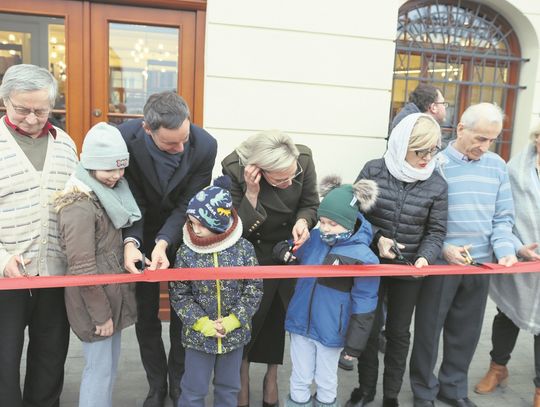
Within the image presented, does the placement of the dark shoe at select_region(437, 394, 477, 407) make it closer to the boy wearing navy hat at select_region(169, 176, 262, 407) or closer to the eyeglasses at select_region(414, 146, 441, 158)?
the boy wearing navy hat at select_region(169, 176, 262, 407)

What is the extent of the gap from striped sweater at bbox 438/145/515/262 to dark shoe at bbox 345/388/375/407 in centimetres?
113

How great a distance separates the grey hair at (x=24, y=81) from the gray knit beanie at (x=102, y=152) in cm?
28

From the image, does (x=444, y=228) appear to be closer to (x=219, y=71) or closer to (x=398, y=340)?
(x=398, y=340)

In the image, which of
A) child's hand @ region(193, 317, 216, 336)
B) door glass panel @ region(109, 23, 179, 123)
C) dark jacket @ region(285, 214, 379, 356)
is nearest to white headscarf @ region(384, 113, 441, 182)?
dark jacket @ region(285, 214, 379, 356)

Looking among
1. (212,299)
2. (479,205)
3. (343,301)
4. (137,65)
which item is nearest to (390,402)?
(343,301)

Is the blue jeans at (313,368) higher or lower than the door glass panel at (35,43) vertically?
lower

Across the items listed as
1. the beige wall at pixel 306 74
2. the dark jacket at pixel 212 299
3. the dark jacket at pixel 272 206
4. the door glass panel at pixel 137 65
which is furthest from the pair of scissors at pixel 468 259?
the door glass panel at pixel 137 65

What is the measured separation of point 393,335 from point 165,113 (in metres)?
1.91

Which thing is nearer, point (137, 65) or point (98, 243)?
point (98, 243)

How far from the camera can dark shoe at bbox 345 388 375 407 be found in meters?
3.05

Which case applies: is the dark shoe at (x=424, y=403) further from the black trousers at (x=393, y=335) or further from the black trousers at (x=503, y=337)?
the black trousers at (x=503, y=337)

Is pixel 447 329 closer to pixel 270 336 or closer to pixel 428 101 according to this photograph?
pixel 270 336

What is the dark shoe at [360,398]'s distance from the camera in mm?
3049

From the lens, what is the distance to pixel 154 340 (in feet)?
9.50
